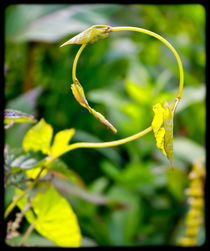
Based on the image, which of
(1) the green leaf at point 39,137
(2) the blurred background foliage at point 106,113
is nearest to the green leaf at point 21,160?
(1) the green leaf at point 39,137

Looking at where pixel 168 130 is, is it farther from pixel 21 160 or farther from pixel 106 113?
pixel 106 113

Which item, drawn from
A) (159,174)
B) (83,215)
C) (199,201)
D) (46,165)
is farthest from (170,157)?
(159,174)

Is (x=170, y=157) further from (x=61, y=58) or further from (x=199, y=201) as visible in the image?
(x=61, y=58)

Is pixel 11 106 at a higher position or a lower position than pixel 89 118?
higher

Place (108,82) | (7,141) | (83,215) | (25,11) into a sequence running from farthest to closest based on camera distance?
(108,82) → (25,11) → (83,215) → (7,141)

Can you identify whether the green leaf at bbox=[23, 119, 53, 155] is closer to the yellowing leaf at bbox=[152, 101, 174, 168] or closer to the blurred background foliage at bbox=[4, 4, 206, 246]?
Answer: the yellowing leaf at bbox=[152, 101, 174, 168]

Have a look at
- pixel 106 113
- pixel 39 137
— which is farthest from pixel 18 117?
pixel 106 113

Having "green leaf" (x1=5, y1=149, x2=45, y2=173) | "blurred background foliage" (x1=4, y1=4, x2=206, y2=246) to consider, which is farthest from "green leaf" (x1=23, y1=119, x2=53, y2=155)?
"blurred background foliage" (x1=4, y1=4, x2=206, y2=246)
